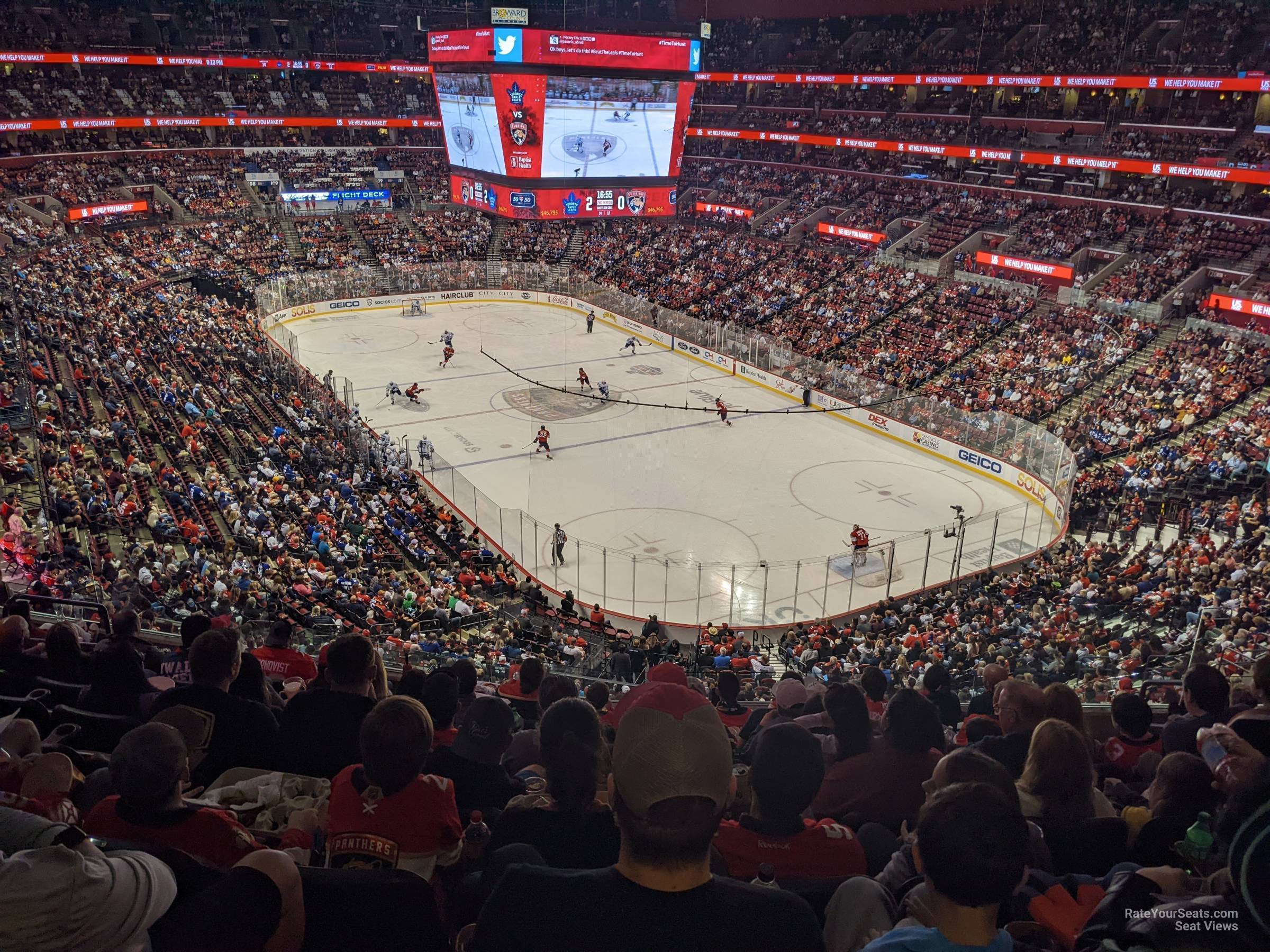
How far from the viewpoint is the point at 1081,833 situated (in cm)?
411

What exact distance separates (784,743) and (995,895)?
1299mm

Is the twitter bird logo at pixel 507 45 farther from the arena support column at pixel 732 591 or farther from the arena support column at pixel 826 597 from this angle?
the arena support column at pixel 826 597

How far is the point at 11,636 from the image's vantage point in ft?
22.0

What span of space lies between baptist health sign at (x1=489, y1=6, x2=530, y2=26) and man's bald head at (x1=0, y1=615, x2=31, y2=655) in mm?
26141

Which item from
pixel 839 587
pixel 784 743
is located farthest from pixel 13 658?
pixel 839 587

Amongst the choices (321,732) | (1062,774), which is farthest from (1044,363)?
(321,732)

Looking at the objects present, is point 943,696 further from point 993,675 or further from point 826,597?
point 826,597

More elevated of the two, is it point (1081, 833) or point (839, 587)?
point (1081, 833)

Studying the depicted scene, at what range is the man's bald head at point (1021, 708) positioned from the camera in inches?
216

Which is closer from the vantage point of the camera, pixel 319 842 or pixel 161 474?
pixel 319 842

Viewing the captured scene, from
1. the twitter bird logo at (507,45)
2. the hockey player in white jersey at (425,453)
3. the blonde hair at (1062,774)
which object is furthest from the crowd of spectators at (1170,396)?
the blonde hair at (1062,774)

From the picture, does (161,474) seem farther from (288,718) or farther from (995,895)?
(995,895)

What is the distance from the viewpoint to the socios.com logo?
28.6m

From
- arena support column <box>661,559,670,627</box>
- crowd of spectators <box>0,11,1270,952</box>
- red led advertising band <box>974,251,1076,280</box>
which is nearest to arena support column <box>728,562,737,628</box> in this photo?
arena support column <box>661,559,670,627</box>
